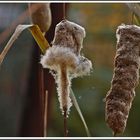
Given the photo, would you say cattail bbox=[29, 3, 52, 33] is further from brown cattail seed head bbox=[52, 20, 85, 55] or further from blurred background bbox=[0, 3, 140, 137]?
blurred background bbox=[0, 3, 140, 137]

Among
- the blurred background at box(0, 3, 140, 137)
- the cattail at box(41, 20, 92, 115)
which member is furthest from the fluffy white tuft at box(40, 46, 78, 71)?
the blurred background at box(0, 3, 140, 137)

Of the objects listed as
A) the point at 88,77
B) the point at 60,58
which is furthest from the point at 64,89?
the point at 88,77

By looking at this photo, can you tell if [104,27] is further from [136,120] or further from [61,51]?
[61,51]

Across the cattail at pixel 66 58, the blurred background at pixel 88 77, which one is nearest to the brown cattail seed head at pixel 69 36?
the cattail at pixel 66 58

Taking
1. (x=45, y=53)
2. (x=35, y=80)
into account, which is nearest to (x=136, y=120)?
(x=35, y=80)

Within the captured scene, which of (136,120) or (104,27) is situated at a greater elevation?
(104,27)

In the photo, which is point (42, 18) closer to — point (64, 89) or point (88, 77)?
point (64, 89)
